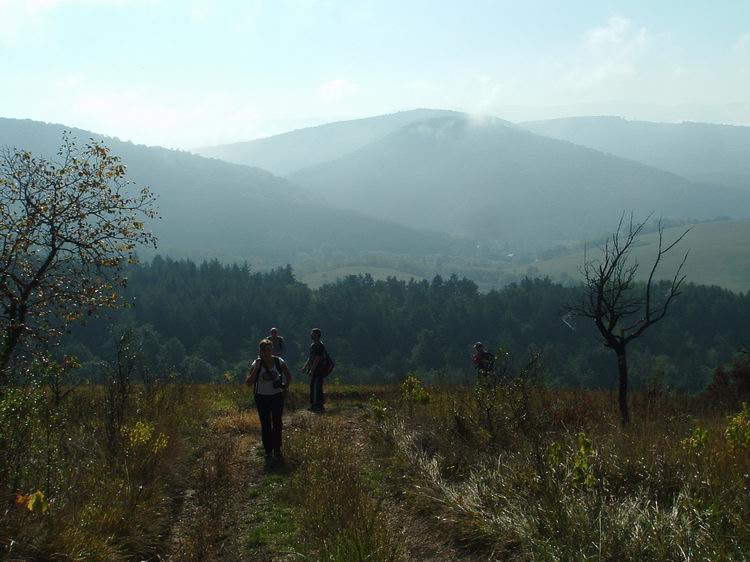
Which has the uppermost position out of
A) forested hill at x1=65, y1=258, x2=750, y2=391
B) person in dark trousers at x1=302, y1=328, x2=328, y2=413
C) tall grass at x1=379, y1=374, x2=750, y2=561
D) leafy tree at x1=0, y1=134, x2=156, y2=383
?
leafy tree at x1=0, y1=134, x2=156, y2=383

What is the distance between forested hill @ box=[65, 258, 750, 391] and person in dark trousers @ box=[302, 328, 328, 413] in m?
68.9

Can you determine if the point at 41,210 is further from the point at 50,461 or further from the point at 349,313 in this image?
the point at 349,313

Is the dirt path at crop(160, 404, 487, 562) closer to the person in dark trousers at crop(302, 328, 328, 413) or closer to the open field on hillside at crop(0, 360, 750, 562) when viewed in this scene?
the open field on hillside at crop(0, 360, 750, 562)

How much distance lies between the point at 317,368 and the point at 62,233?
21.8ft

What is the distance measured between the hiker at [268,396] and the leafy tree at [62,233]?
2457 millimetres

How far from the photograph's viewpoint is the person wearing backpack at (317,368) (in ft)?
48.5

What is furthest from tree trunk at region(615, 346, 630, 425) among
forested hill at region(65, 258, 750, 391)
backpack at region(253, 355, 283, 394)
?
forested hill at region(65, 258, 750, 391)

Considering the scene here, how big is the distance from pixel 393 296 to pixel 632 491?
402ft

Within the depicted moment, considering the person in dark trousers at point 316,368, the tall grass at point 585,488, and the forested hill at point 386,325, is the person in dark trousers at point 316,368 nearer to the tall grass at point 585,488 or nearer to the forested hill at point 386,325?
the tall grass at point 585,488

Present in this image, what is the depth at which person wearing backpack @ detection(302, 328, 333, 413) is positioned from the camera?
14781 millimetres

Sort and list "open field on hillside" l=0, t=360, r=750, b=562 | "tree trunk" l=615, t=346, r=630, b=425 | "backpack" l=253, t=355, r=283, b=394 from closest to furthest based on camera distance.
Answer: "open field on hillside" l=0, t=360, r=750, b=562 → "backpack" l=253, t=355, r=283, b=394 → "tree trunk" l=615, t=346, r=630, b=425

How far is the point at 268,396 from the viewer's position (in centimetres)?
1002

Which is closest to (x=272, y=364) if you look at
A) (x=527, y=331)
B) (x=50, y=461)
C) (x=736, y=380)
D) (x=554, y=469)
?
(x=50, y=461)

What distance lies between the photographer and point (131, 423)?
27.5ft
